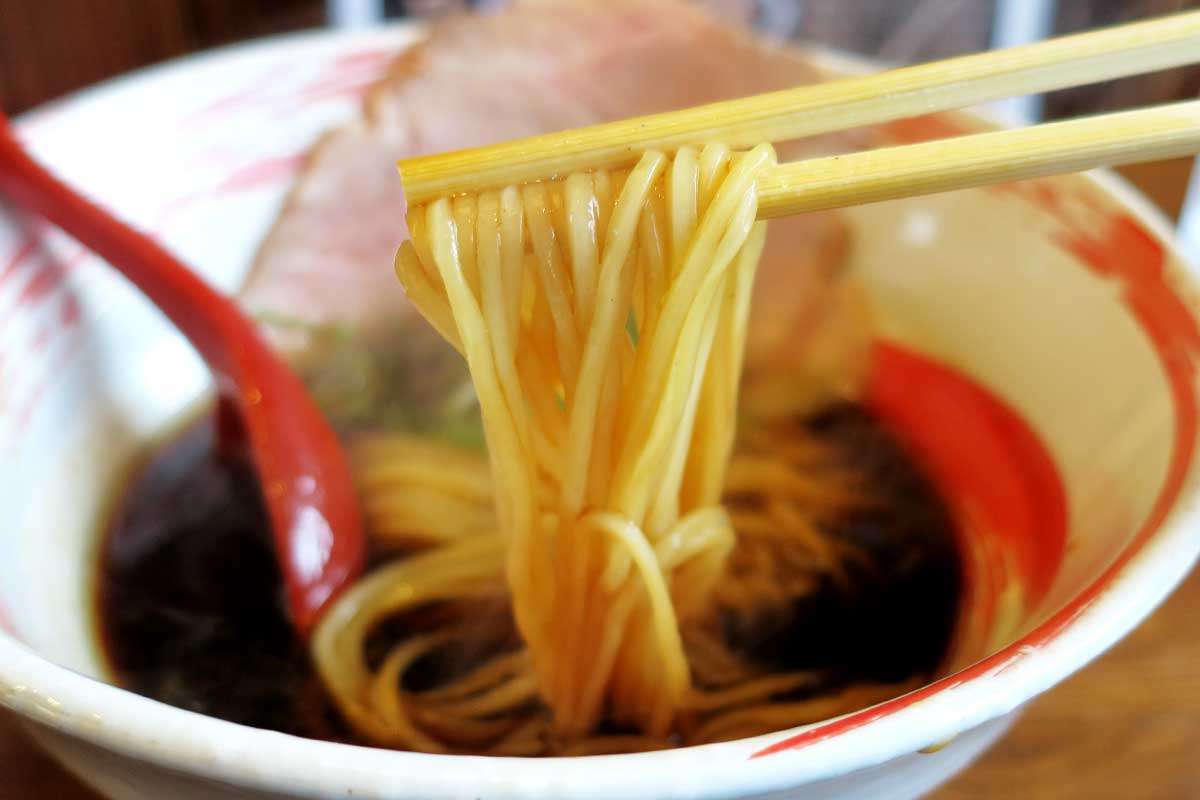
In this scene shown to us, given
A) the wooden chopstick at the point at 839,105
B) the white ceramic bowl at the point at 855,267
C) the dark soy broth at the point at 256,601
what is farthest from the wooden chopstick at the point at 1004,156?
the dark soy broth at the point at 256,601

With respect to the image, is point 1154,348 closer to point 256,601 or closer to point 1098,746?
point 1098,746

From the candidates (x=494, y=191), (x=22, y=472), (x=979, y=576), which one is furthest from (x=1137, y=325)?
(x=22, y=472)

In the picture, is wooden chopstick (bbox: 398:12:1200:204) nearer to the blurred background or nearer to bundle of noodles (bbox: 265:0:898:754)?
bundle of noodles (bbox: 265:0:898:754)

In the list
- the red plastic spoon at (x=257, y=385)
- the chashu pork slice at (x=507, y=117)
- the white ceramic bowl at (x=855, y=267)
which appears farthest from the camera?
the chashu pork slice at (x=507, y=117)

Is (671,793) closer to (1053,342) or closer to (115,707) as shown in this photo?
(115,707)

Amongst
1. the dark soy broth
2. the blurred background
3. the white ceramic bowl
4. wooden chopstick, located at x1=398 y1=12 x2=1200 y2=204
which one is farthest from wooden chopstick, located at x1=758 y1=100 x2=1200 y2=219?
the blurred background

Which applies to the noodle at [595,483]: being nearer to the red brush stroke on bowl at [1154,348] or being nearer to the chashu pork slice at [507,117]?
the red brush stroke on bowl at [1154,348]

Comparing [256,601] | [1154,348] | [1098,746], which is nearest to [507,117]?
[256,601]
